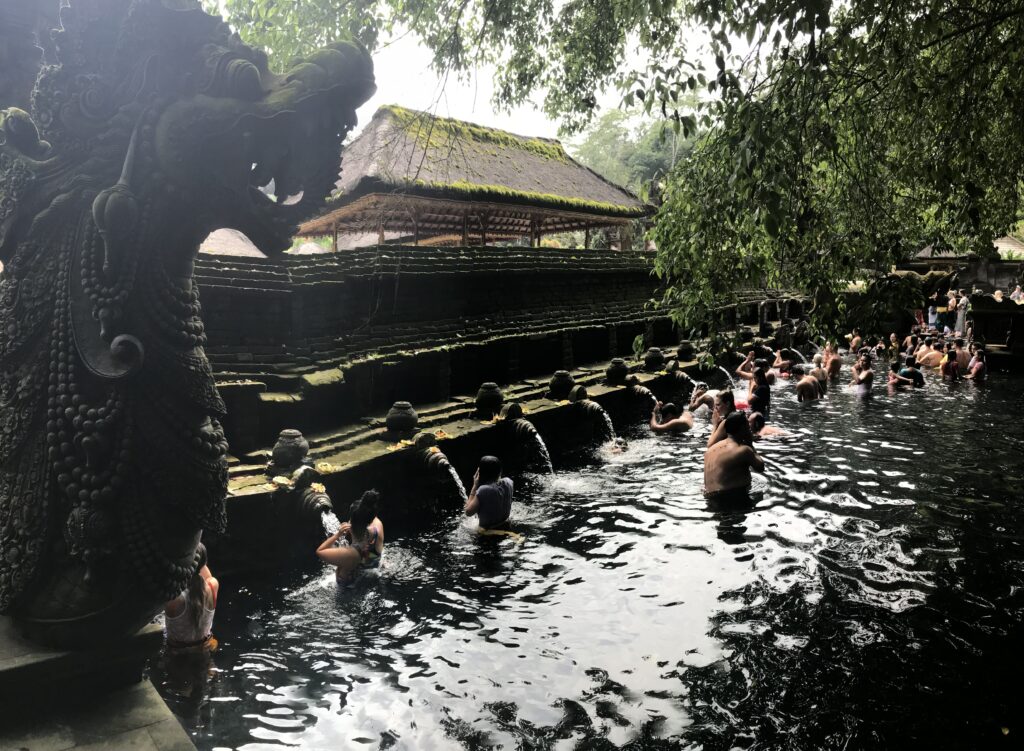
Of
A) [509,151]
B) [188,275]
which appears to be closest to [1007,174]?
[188,275]

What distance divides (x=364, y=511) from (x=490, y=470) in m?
1.89

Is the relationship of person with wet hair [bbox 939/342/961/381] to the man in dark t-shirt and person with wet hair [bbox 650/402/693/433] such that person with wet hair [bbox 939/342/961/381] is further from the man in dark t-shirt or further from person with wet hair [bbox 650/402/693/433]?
the man in dark t-shirt

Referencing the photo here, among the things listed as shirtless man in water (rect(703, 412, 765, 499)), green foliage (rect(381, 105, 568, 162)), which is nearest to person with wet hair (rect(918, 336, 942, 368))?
green foliage (rect(381, 105, 568, 162))

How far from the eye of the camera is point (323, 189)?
2.88 m

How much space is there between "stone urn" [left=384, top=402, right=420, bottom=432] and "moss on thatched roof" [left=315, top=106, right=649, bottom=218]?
18.6ft

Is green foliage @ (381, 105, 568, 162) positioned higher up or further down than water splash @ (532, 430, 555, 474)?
higher up

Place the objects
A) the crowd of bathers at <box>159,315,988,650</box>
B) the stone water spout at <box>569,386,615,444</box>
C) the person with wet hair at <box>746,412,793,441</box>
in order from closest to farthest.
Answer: the crowd of bathers at <box>159,315,988,650</box>, the person with wet hair at <box>746,412,793,441</box>, the stone water spout at <box>569,386,615,444</box>

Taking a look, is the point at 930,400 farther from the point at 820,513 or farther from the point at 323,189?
the point at 323,189

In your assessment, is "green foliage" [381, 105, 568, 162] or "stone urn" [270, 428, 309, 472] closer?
"stone urn" [270, 428, 309, 472]

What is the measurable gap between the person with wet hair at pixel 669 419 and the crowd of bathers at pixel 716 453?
0.06ft

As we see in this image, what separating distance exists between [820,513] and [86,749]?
842 cm

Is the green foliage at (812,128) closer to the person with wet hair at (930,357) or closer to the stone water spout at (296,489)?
the stone water spout at (296,489)

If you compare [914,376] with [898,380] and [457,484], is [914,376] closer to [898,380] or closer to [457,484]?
[898,380]

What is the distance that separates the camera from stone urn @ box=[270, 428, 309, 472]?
6840 mm
